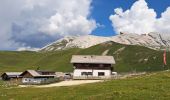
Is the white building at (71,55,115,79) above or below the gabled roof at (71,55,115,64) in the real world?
below

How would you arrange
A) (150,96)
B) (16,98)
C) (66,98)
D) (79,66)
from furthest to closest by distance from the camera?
(79,66)
(16,98)
(66,98)
(150,96)

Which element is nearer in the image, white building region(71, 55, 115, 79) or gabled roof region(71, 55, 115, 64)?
gabled roof region(71, 55, 115, 64)

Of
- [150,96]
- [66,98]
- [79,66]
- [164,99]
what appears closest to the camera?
[164,99]

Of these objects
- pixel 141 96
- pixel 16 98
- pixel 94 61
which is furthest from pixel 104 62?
pixel 141 96

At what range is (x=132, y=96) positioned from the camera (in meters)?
43.0

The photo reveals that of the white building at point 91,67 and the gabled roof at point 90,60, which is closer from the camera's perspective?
the gabled roof at point 90,60

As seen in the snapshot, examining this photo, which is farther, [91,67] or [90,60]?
[90,60]

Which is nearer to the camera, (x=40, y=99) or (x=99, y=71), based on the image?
(x=40, y=99)

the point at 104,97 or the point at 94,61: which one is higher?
the point at 94,61

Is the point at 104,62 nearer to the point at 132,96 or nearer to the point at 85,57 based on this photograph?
the point at 85,57

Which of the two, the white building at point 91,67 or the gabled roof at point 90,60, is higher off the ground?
the gabled roof at point 90,60

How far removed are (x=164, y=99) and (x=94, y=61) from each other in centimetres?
10530

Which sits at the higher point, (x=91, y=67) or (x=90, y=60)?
(x=90, y=60)

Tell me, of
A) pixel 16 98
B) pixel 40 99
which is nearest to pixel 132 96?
pixel 40 99
